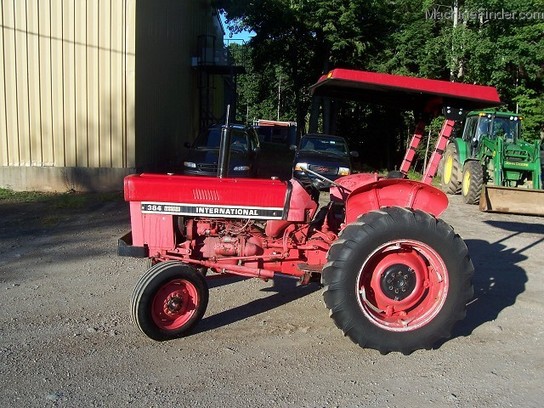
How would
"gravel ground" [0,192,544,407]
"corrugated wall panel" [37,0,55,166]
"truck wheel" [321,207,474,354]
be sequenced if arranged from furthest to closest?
"corrugated wall panel" [37,0,55,166], "truck wheel" [321,207,474,354], "gravel ground" [0,192,544,407]

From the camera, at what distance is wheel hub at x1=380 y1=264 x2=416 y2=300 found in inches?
181

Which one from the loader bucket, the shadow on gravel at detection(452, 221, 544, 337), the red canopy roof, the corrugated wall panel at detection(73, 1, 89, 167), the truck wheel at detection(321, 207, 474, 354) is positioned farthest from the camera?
the corrugated wall panel at detection(73, 1, 89, 167)

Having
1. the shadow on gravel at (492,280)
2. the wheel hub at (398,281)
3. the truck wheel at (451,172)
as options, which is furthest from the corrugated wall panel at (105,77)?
the wheel hub at (398,281)

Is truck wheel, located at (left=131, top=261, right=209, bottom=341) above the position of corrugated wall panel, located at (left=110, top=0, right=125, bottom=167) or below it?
below

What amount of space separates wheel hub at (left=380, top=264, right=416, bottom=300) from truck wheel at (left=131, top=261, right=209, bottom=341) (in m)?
1.56

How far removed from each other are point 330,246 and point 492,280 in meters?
3.27

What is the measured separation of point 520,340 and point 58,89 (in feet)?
36.1

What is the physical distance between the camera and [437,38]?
2031cm

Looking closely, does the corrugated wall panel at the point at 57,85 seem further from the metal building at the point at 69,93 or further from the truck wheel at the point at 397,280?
the truck wheel at the point at 397,280

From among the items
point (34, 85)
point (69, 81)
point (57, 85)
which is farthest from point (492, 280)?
point (34, 85)

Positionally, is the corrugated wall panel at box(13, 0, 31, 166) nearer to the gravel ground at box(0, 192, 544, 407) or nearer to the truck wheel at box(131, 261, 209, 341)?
the gravel ground at box(0, 192, 544, 407)

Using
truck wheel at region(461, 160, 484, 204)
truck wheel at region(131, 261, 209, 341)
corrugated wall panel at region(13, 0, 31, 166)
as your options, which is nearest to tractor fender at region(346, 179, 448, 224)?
truck wheel at region(131, 261, 209, 341)

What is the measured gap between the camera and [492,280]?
271 inches

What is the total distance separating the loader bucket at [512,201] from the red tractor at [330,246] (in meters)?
3.04
